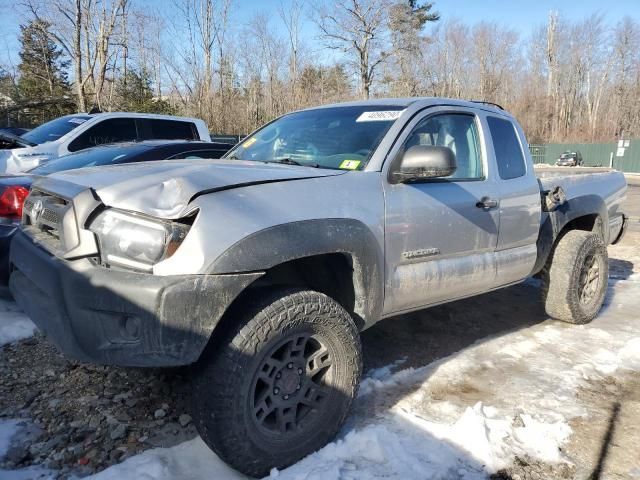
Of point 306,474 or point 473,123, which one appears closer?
point 306,474

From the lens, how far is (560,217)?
4605 millimetres

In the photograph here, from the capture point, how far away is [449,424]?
9.92 ft

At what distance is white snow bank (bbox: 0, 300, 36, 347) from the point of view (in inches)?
160

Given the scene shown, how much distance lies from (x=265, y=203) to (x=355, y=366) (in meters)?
1.01

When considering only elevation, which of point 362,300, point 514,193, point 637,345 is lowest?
point 637,345

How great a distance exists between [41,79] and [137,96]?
858cm

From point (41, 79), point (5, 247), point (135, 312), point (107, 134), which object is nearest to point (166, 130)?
point (107, 134)

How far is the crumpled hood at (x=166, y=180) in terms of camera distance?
7.59 ft

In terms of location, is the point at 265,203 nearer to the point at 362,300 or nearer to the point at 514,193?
the point at 362,300

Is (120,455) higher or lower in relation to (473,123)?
lower

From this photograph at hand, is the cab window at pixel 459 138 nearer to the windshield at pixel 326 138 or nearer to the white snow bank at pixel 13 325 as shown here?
the windshield at pixel 326 138

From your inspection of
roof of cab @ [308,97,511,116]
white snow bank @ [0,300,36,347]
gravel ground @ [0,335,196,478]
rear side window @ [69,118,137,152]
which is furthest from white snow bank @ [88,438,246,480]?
rear side window @ [69,118,137,152]

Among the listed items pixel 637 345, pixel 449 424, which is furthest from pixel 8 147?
pixel 637 345

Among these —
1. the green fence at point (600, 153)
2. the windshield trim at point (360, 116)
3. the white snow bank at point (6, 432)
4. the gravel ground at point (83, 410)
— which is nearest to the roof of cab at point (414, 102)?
the windshield trim at point (360, 116)
